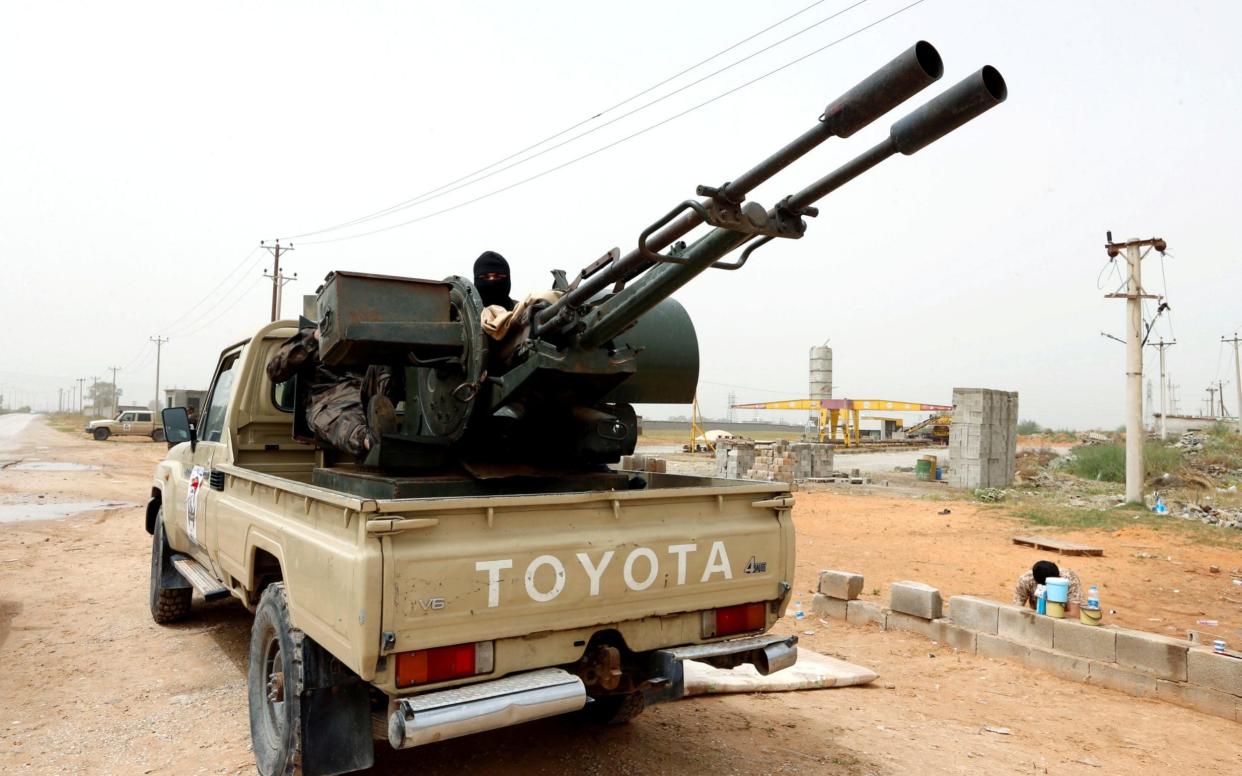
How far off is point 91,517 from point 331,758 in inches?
459

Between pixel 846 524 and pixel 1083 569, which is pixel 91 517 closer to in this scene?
pixel 846 524

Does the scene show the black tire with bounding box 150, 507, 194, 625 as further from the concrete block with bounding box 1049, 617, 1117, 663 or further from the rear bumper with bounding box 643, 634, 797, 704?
the concrete block with bounding box 1049, 617, 1117, 663

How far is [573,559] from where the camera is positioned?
3.04 m

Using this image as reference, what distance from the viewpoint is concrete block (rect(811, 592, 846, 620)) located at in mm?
7086

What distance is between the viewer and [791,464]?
20.5 metres

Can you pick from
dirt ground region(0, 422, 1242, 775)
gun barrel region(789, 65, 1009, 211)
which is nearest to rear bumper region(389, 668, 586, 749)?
dirt ground region(0, 422, 1242, 775)

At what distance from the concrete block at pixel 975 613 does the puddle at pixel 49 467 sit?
70.5 ft

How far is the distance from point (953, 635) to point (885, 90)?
5.16 meters

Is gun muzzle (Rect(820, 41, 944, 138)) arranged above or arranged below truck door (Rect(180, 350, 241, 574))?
above

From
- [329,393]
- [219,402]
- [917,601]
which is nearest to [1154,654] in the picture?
[917,601]

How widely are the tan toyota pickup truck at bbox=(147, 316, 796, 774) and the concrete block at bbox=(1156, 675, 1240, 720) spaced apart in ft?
10.2

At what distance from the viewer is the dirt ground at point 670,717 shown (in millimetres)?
3916

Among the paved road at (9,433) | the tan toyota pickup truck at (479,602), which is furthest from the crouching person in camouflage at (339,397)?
the paved road at (9,433)

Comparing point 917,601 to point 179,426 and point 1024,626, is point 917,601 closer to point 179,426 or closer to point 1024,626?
point 1024,626
